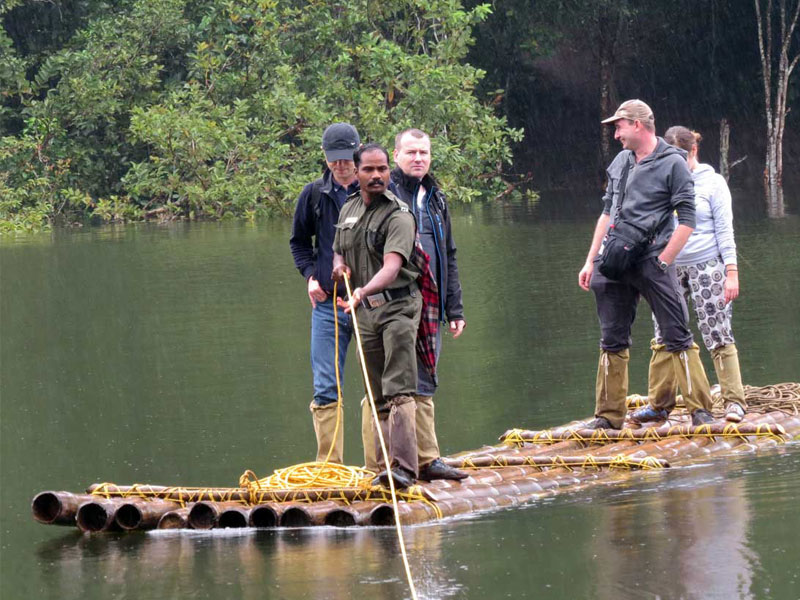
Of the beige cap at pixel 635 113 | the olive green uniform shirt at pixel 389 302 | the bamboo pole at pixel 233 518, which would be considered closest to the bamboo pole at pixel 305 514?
the bamboo pole at pixel 233 518

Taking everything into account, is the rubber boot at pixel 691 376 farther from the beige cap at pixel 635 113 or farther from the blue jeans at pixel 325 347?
the blue jeans at pixel 325 347

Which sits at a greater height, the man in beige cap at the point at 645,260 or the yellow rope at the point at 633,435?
the man in beige cap at the point at 645,260

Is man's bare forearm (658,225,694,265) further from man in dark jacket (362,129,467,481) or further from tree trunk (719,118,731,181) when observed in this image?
tree trunk (719,118,731,181)

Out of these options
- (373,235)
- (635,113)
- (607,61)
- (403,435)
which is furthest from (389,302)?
(607,61)

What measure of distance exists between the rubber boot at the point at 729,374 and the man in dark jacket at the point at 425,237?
2.02m

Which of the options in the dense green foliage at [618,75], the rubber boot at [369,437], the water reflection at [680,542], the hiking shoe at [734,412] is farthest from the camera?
the dense green foliage at [618,75]

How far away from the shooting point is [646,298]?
343 inches

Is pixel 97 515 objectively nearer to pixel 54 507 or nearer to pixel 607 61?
pixel 54 507

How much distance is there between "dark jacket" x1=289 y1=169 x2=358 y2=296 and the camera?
792 cm

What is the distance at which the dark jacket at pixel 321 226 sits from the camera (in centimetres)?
792

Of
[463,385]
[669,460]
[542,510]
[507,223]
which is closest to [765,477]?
[669,460]

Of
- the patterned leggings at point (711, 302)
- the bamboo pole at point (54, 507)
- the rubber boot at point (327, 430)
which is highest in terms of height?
the patterned leggings at point (711, 302)

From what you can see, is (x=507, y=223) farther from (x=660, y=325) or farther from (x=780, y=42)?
(x=660, y=325)

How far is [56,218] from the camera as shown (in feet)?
111
